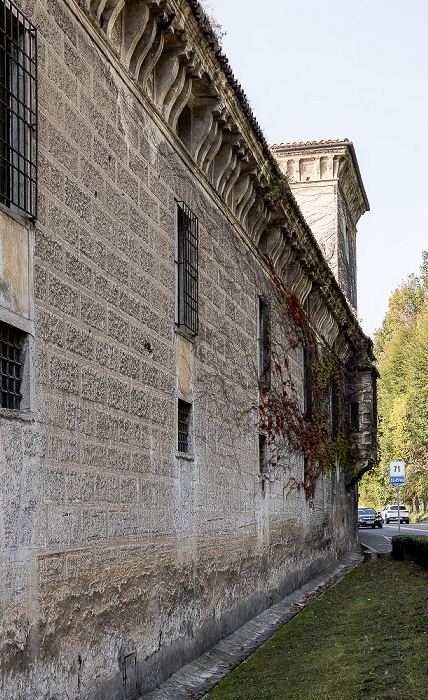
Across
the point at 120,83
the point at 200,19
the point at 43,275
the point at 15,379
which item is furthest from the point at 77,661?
the point at 200,19

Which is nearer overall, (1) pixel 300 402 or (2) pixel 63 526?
(2) pixel 63 526

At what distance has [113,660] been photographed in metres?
7.27

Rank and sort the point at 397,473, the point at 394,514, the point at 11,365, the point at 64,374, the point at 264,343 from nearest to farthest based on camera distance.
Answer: the point at 11,365 → the point at 64,374 → the point at 264,343 → the point at 397,473 → the point at 394,514

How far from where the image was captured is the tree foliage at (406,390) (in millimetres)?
49312

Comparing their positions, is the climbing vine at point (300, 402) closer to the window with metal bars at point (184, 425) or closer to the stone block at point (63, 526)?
the window with metal bars at point (184, 425)

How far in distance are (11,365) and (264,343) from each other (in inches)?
360

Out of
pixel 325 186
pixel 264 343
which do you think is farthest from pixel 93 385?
pixel 325 186

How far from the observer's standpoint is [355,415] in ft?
89.5

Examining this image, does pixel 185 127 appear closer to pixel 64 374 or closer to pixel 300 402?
pixel 64 374

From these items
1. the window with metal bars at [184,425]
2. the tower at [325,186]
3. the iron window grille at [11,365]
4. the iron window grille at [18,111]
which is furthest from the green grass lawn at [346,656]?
the tower at [325,186]

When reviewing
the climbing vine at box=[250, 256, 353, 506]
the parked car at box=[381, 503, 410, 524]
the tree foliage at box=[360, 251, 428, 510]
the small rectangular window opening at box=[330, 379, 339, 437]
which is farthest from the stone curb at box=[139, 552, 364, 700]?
the parked car at box=[381, 503, 410, 524]

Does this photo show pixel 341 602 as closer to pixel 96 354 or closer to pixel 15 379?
pixel 96 354

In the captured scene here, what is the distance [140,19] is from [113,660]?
5677 millimetres

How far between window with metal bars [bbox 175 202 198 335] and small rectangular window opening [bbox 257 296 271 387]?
425cm
